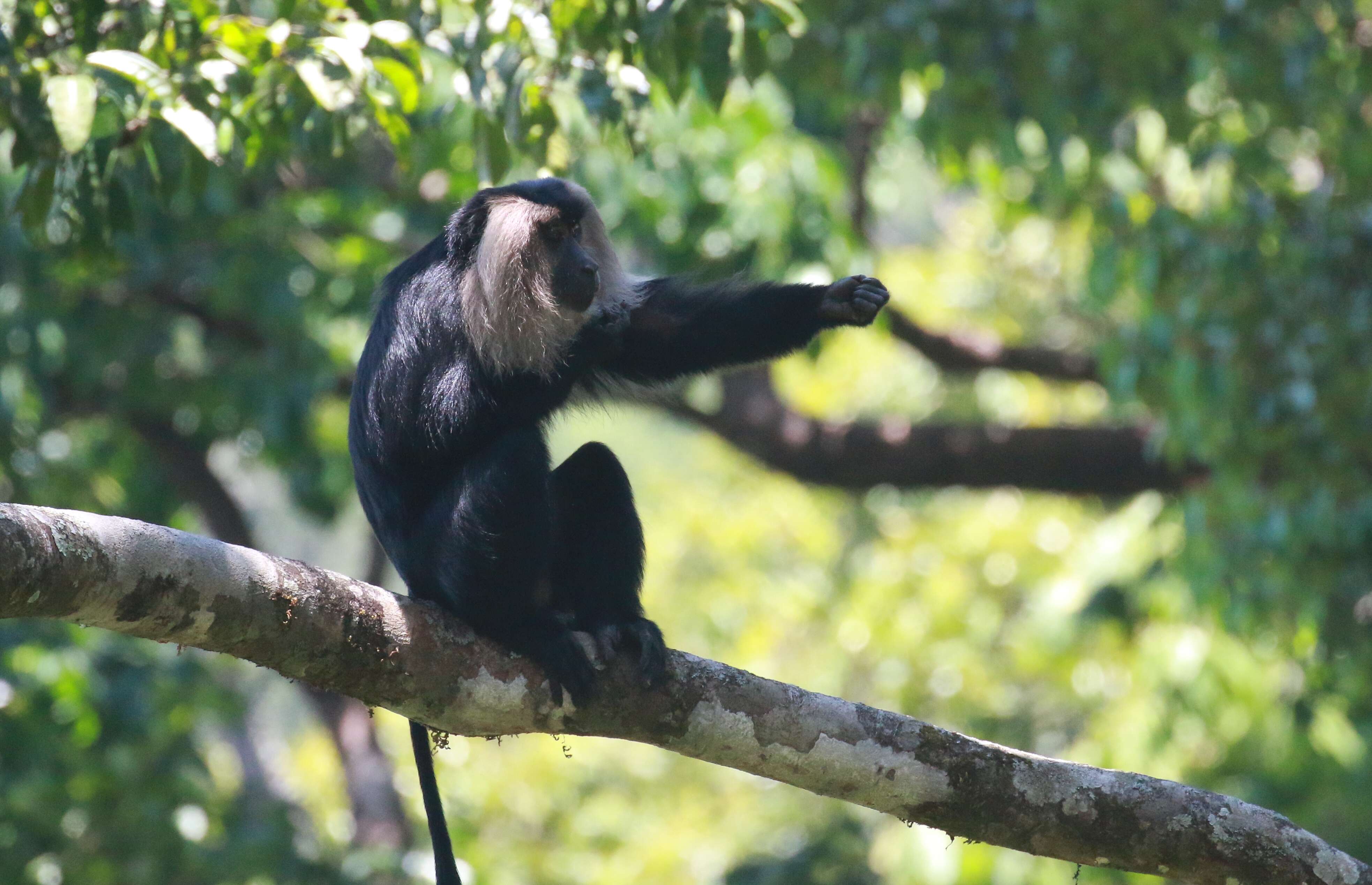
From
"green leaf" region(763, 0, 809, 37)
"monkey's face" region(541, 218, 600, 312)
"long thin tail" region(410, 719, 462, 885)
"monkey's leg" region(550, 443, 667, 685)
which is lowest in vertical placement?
"long thin tail" region(410, 719, 462, 885)

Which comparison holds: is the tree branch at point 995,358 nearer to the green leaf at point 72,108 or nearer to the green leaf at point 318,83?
the green leaf at point 318,83

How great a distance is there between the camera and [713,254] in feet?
21.6

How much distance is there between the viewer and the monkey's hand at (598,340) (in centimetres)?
375

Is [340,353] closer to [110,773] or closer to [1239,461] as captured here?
[110,773]

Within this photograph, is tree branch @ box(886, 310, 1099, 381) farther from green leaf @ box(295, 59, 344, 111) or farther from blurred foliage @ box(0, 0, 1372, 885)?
green leaf @ box(295, 59, 344, 111)

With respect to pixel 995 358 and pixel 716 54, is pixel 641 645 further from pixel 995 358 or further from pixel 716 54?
pixel 995 358

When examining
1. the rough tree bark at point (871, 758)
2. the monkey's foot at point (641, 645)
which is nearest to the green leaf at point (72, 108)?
the rough tree bark at point (871, 758)

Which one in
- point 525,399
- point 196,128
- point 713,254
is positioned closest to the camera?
point 196,128

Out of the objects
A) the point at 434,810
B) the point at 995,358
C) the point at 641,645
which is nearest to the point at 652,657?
the point at 641,645

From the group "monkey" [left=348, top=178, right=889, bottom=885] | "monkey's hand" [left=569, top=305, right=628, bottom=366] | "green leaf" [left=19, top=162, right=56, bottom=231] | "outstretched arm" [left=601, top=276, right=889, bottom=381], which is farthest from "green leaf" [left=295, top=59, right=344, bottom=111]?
"outstretched arm" [left=601, top=276, right=889, bottom=381]

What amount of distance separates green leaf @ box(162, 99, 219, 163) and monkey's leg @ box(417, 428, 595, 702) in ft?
3.33

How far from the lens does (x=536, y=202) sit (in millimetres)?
4004

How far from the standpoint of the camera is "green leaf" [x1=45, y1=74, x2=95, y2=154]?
2924 mm

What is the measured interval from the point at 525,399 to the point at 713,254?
10.0 feet
